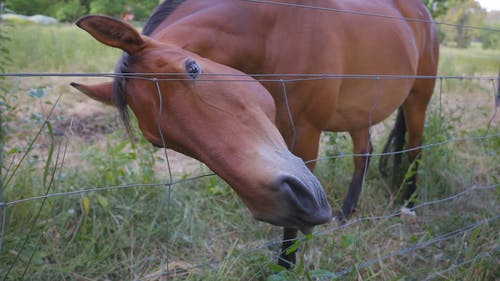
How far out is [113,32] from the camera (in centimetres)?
148

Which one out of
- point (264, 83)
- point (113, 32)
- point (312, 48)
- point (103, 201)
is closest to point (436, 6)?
point (312, 48)

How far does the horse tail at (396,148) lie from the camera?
11.7ft

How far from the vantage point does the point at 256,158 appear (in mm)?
1291

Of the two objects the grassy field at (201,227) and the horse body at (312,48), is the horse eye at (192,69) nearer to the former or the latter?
the horse body at (312,48)

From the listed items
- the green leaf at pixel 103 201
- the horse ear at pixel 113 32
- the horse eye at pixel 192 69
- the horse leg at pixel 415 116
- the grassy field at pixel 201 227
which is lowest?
the grassy field at pixel 201 227

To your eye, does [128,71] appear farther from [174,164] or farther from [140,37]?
[174,164]

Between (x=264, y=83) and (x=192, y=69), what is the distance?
719 millimetres

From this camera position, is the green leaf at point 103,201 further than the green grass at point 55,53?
No

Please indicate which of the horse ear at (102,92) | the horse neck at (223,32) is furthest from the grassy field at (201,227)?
the horse neck at (223,32)

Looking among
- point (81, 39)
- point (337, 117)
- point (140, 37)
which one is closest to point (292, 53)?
point (337, 117)

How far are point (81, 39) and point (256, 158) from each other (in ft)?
28.6

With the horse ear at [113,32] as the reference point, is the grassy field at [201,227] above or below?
below

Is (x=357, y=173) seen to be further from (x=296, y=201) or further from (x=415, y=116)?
(x=296, y=201)

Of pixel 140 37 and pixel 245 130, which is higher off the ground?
pixel 140 37
